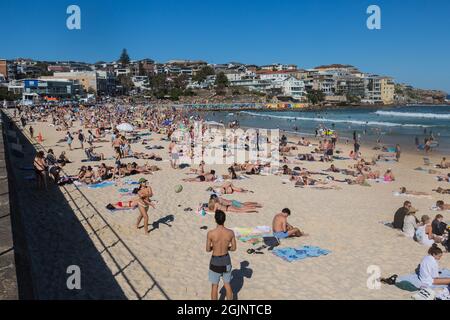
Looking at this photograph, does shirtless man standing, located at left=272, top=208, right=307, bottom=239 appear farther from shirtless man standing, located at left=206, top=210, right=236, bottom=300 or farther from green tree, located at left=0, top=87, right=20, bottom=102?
green tree, located at left=0, top=87, right=20, bottom=102

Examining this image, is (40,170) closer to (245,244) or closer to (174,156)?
(174,156)

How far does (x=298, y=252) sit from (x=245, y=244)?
3.31 ft

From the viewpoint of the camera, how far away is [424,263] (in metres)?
6.07

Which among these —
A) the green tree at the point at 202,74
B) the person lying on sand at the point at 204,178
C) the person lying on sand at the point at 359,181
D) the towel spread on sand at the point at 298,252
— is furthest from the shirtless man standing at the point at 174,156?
the green tree at the point at 202,74

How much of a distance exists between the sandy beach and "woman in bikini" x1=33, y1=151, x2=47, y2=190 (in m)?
0.35

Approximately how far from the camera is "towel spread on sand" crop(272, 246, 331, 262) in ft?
23.6

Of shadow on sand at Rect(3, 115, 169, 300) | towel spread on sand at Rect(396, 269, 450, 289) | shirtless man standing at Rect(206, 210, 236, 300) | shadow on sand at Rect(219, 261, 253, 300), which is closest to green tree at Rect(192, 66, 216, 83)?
shadow on sand at Rect(3, 115, 169, 300)

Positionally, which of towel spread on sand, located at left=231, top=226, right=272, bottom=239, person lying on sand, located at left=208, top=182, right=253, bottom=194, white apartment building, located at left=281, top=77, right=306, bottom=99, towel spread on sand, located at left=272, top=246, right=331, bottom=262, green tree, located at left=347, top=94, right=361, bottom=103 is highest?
white apartment building, located at left=281, top=77, right=306, bottom=99

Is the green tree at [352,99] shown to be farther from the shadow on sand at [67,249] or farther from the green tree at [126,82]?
the shadow on sand at [67,249]

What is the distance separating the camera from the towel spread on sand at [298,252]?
7191 millimetres

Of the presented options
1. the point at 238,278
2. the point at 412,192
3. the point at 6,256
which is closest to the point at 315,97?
the point at 412,192

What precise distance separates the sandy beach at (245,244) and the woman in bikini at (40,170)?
0.35 meters
